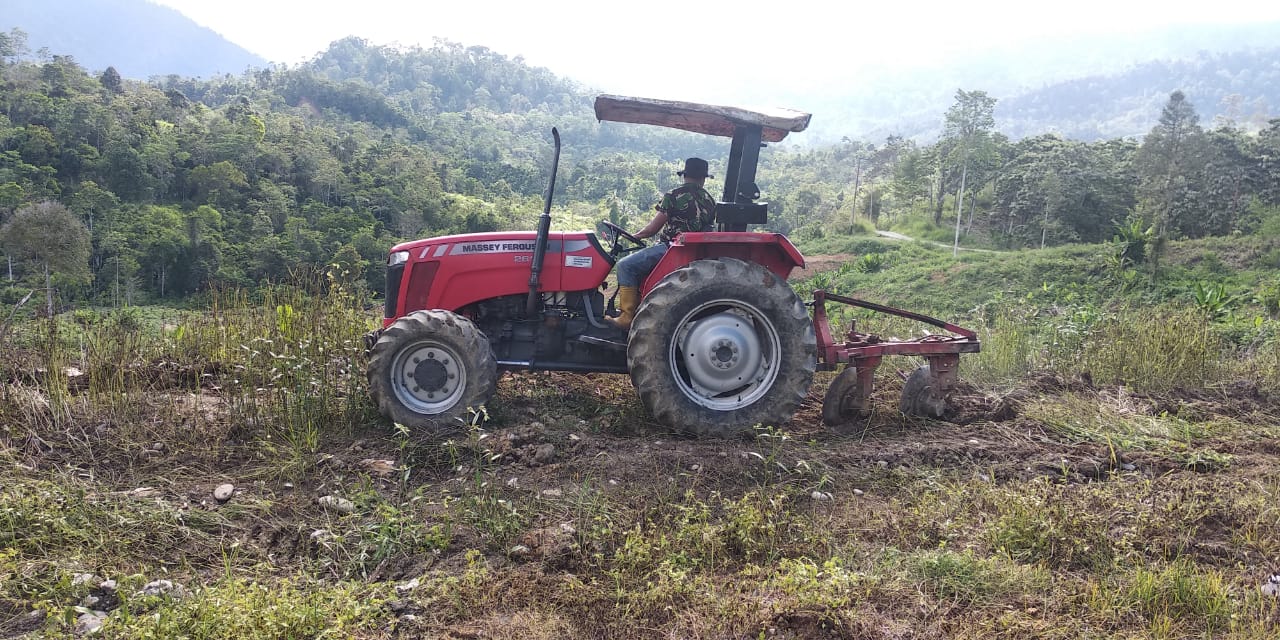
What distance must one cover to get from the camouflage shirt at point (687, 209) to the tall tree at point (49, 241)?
33.5 metres

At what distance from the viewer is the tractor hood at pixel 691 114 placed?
4332 mm

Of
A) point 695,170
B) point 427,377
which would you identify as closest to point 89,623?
point 427,377

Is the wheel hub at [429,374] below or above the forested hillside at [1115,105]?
below

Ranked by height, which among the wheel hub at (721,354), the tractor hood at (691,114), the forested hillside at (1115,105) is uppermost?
the forested hillside at (1115,105)

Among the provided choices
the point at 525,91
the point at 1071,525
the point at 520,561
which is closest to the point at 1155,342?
the point at 1071,525

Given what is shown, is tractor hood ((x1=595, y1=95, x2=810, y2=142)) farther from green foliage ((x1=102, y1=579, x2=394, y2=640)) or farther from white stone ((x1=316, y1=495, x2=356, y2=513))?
green foliage ((x1=102, y1=579, x2=394, y2=640))

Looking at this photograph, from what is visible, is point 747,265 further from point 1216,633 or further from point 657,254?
point 1216,633

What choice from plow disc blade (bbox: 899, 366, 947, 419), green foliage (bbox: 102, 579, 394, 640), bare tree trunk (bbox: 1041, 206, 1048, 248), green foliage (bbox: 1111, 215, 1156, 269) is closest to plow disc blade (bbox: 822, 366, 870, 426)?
plow disc blade (bbox: 899, 366, 947, 419)

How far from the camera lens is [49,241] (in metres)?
29.9

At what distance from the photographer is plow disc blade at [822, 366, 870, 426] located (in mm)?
4730

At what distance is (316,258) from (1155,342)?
119 ft

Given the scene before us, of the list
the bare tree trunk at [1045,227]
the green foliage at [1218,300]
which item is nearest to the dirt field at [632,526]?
the green foliage at [1218,300]

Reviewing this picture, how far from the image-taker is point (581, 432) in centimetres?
435

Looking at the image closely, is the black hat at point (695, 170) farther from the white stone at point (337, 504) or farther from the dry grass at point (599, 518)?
the white stone at point (337, 504)
